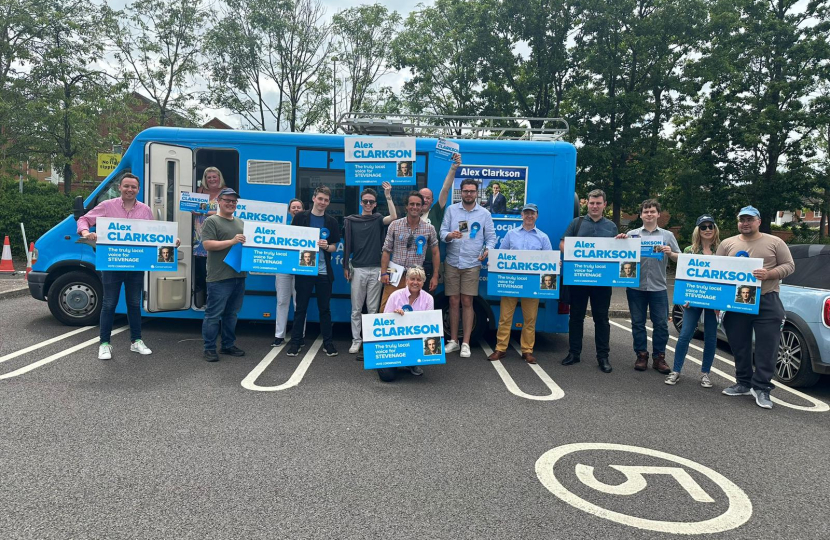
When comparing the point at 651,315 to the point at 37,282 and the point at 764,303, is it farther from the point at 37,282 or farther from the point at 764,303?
the point at 37,282

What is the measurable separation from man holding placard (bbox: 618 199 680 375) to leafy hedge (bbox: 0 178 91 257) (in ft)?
51.1

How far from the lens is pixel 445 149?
617cm

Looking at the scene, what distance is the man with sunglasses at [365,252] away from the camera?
6156 mm

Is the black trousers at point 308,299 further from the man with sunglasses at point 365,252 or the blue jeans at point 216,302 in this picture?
the blue jeans at point 216,302

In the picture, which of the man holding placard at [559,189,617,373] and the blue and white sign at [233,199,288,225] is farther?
the blue and white sign at [233,199,288,225]

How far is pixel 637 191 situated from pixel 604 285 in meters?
13.5

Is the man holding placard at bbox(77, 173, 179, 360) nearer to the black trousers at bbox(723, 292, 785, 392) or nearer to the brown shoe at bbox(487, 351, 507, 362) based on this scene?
the brown shoe at bbox(487, 351, 507, 362)

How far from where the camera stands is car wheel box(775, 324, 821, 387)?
219 inches

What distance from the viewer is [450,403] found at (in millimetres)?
4785

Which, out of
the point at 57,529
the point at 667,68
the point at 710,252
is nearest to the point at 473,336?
the point at 710,252

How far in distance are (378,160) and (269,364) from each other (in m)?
2.61

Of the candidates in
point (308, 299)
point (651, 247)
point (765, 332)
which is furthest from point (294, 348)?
point (765, 332)

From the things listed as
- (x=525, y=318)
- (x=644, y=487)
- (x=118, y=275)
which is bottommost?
(x=644, y=487)

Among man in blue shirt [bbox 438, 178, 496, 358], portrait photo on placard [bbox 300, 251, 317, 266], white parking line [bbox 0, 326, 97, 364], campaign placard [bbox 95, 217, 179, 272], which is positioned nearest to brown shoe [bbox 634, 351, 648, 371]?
man in blue shirt [bbox 438, 178, 496, 358]
